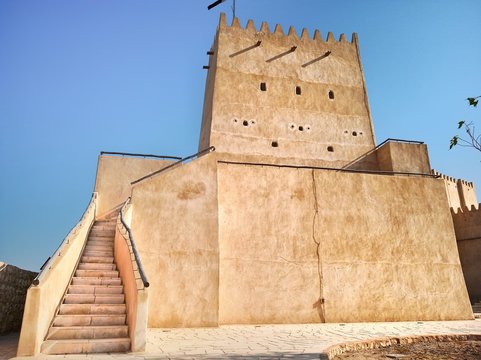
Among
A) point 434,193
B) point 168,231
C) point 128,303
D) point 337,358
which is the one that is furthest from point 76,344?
point 434,193

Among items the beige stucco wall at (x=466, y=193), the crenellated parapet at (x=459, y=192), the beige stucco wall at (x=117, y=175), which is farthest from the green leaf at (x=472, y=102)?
the beige stucco wall at (x=466, y=193)

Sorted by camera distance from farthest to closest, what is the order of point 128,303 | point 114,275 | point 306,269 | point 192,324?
point 306,269 < point 192,324 < point 114,275 < point 128,303

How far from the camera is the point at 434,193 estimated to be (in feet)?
43.2

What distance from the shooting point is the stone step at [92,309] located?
21.0ft

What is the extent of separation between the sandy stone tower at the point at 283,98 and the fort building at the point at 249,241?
0.10m

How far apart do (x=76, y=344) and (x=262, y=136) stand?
11535 millimetres

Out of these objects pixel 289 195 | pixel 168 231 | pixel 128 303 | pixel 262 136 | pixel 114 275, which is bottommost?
pixel 128 303

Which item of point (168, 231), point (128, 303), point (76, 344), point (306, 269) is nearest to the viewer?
point (76, 344)

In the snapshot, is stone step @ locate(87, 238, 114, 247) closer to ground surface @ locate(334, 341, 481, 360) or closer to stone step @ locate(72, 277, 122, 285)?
stone step @ locate(72, 277, 122, 285)

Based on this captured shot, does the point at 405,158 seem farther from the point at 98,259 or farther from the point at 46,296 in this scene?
the point at 46,296

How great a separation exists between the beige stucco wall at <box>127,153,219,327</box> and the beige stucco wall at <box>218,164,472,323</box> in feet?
2.31

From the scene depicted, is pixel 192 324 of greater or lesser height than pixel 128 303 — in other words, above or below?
below

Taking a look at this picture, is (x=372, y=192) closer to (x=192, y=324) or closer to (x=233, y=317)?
(x=233, y=317)

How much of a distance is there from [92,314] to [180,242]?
3.66 metres
